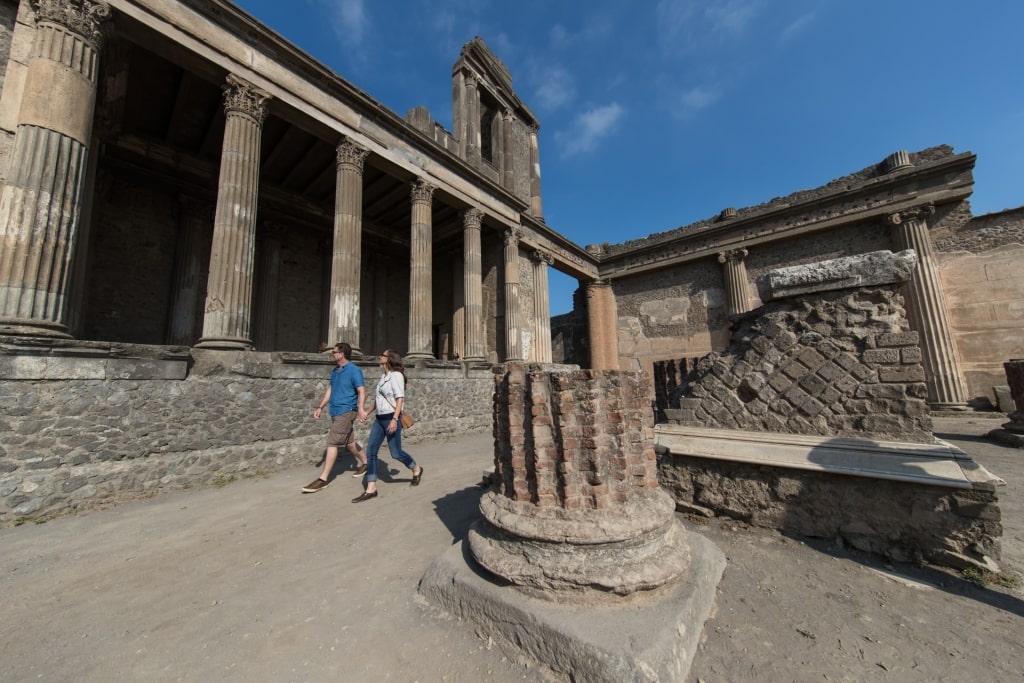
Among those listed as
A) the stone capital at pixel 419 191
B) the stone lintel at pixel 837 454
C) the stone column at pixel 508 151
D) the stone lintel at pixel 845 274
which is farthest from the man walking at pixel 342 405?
the stone column at pixel 508 151

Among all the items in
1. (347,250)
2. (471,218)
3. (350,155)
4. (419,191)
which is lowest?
(347,250)

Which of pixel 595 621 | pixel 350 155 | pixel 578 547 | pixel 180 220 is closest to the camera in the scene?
pixel 595 621

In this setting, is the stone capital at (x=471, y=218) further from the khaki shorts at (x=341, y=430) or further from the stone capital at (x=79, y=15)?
the khaki shorts at (x=341, y=430)

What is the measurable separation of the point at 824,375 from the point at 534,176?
1367 cm

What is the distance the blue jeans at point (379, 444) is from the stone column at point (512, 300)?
7.45 m

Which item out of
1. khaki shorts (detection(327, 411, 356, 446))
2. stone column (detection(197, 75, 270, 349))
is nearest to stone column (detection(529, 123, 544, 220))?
stone column (detection(197, 75, 270, 349))

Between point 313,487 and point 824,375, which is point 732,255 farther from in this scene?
point 313,487

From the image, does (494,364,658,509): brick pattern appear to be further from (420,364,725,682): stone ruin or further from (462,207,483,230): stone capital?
(462,207,483,230): stone capital

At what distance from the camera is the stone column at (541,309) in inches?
533

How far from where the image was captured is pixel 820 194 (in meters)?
13.0

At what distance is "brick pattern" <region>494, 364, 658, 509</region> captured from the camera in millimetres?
2213

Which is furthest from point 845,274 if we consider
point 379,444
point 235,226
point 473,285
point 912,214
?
point 912,214

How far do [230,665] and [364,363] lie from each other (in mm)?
5964

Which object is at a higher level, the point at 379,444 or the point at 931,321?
the point at 931,321
